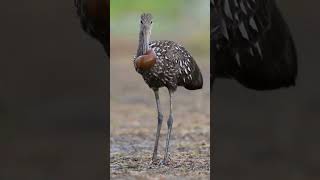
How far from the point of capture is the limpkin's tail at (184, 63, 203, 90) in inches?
84.8

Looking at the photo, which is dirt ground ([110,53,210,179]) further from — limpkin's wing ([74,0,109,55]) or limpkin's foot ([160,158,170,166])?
limpkin's wing ([74,0,109,55])

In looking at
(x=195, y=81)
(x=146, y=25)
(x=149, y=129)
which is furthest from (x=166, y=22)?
(x=149, y=129)

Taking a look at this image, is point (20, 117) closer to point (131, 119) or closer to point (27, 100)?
point (27, 100)

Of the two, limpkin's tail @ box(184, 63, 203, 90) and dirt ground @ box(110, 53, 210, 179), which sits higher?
limpkin's tail @ box(184, 63, 203, 90)

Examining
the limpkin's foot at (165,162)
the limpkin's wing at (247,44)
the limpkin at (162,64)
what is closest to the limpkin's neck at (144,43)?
the limpkin at (162,64)

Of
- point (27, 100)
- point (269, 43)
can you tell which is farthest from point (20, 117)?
point (269, 43)

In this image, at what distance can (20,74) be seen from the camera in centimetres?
206

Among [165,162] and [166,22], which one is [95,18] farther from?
[165,162]

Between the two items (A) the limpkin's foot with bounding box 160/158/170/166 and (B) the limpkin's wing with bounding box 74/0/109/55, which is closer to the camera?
(B) the limpkin's wing with bounding box 74/0/109/55

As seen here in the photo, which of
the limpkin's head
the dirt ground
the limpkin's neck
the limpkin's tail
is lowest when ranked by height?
the dirt ground

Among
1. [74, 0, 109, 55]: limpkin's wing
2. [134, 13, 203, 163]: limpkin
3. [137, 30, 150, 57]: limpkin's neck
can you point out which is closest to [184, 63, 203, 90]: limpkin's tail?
[134, 13, 203, 163]: limpkin

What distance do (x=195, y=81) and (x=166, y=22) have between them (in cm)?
24

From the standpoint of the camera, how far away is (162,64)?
209cm

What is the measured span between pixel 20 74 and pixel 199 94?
0.68 metres
